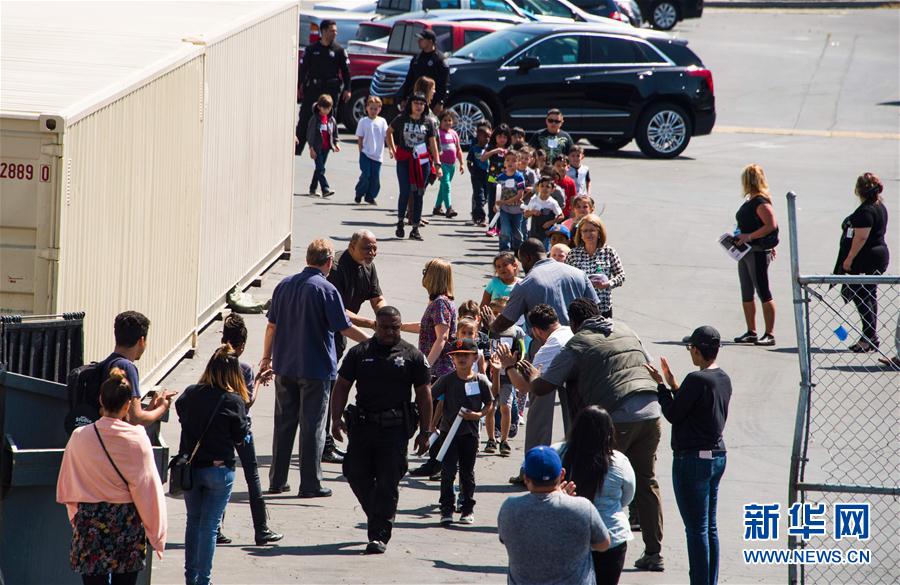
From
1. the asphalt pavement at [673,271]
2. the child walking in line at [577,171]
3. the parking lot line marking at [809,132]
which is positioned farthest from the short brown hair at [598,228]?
the parking lot line marking at [809,132]

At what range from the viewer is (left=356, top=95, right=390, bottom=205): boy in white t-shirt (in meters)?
18.5

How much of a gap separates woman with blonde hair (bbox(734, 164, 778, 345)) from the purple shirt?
17.9 ft

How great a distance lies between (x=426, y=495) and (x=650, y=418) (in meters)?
2.26

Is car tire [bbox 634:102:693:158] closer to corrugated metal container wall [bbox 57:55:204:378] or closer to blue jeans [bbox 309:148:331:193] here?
blue jeans [bbox 309:148:331:193]

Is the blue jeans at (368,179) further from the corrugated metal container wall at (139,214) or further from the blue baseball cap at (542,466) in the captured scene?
the blue baseball cap at (542,466)

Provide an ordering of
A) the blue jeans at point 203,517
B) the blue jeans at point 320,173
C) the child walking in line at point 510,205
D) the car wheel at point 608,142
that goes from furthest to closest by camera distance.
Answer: the car wheel at point 608,142 < the blue jeans at point 320,173 < the child walking in line at point 510,205 < the blue jeans at point 203,517

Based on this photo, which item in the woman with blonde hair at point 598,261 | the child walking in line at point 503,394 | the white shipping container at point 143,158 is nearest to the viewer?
the white shipping container at point 143,158

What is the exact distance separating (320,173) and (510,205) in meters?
4.68

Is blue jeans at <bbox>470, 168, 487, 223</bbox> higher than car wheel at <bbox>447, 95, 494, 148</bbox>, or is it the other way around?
car wheel at <bbox>447, 95, 494, 148</bbox>

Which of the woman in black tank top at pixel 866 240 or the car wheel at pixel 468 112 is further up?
the car wheel at pixel 468 112

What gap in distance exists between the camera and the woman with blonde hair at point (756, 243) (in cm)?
1334

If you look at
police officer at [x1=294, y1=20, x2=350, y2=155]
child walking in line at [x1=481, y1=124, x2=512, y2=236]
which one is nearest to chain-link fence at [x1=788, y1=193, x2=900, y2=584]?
child walking in line at [x1=481, y1=124, x2=512, y2=236]

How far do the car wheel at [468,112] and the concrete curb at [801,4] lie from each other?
28.1m

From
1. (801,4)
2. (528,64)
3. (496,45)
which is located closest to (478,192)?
(528,64)
